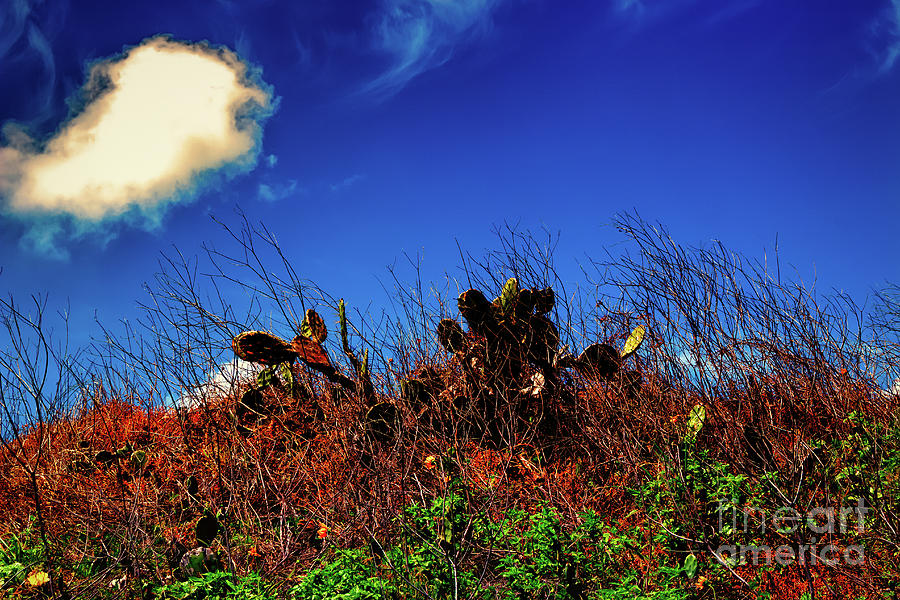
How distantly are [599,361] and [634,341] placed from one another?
30cm

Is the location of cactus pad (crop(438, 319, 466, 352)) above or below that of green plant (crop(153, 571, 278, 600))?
above

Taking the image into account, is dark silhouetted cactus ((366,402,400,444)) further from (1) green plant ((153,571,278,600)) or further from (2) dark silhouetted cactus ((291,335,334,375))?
(1) green plant ((153,571,278,600))

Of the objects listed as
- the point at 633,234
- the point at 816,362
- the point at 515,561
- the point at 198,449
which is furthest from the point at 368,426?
the point at 816,362

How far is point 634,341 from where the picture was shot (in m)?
4.58

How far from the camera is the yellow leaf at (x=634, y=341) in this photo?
4.54 m

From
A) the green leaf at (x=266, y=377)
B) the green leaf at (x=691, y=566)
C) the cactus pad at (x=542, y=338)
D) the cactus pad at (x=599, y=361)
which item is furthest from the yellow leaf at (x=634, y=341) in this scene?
the green leaf at (x=266, y=377)

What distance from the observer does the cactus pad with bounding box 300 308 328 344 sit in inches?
185

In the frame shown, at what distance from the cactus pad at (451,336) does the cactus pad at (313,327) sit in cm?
84

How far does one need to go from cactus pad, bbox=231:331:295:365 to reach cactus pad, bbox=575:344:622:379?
6.46 feet

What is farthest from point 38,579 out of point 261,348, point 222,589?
point 261,348

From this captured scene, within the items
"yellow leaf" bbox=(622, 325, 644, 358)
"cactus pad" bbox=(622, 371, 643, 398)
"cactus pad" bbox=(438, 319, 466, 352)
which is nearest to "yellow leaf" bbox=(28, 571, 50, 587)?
"cactus pad" bbox=(438, 319, 466, 352)

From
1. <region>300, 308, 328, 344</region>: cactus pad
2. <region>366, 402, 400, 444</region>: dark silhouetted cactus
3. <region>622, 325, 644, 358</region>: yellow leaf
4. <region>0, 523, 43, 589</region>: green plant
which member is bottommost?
<region>0, 523, 43, 589</region>: green plant

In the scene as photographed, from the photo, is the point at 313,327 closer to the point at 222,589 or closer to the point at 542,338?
the point at 542,338

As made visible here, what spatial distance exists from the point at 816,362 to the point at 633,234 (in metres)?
1.52
